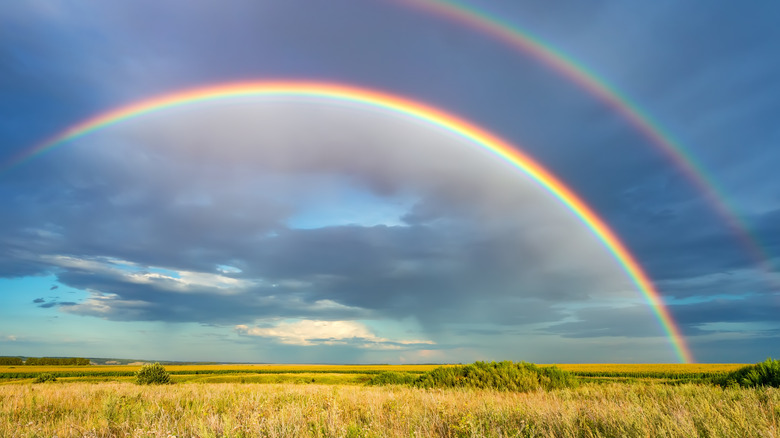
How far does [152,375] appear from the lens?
28.7m

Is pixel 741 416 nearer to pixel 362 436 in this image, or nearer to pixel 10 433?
pixel 362 436

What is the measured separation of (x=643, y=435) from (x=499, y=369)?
53.8 feet

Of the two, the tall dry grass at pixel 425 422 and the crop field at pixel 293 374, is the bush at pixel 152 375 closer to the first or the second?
the crop field at pixel 293 374

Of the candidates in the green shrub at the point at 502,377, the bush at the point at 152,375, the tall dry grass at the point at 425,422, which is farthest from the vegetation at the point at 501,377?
the bush at the point at 152,375

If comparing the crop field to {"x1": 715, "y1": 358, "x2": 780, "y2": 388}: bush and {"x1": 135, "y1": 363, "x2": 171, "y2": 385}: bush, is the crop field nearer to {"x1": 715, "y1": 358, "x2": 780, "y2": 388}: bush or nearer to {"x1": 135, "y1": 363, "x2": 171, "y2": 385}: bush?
{"x1": 135, "y1": 363, "x2": 171, "y2": 385}: bush

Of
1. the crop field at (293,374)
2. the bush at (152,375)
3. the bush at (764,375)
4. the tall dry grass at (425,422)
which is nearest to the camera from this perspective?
the tall dry grass at (425,422)

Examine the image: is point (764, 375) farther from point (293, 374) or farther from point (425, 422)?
point (293, 374)

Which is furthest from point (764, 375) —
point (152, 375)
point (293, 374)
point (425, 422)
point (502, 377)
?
point (293, 374)

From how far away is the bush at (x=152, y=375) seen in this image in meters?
28.4

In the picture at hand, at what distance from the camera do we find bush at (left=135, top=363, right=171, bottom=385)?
93.2 feet

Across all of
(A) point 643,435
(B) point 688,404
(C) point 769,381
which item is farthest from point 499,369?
(A) point 643,435

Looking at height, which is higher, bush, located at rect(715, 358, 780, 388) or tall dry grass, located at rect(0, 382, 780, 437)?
bush, located at rect(715, 358, 780, 388)

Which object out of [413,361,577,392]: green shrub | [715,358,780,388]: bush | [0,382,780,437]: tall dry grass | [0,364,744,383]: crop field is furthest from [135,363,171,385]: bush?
[715,358,780,388]: bush

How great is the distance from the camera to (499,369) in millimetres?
21312
